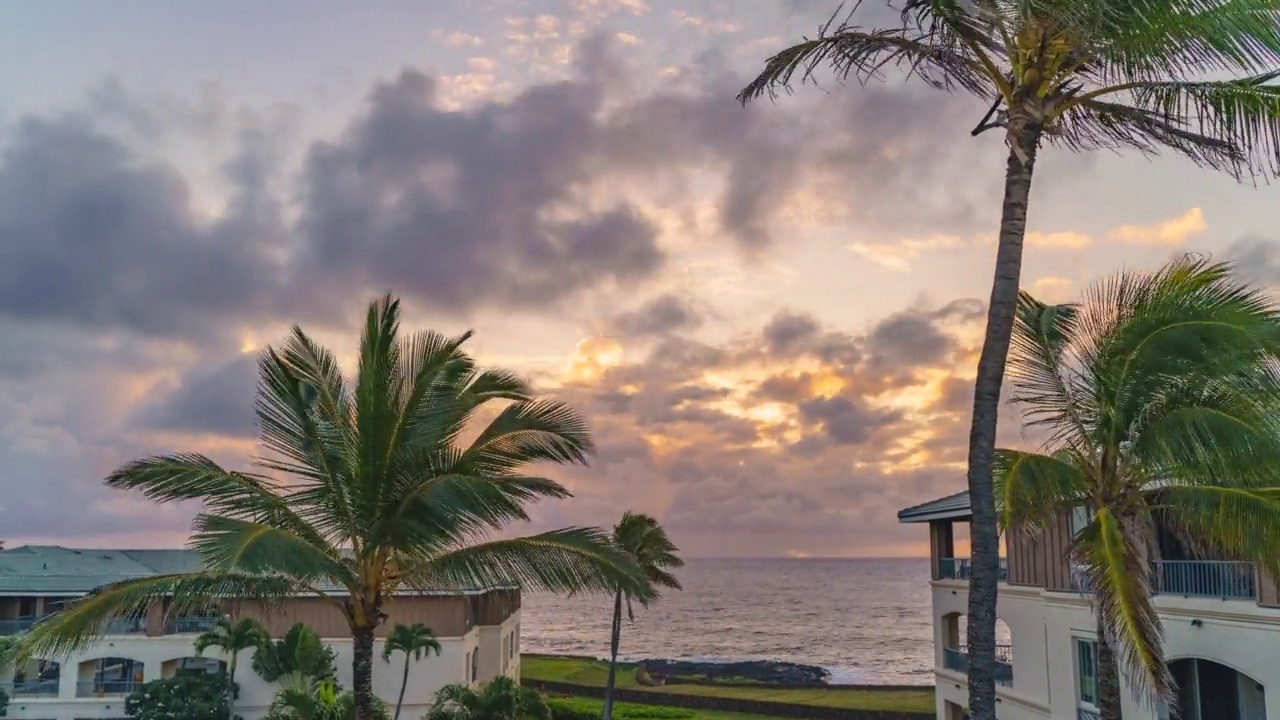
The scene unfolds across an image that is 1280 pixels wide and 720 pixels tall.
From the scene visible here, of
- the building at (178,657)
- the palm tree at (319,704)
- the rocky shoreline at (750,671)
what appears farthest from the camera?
the rocky shoreline at (750,671)

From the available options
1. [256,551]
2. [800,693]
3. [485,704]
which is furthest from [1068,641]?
[800,693]

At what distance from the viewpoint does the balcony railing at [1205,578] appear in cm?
1530

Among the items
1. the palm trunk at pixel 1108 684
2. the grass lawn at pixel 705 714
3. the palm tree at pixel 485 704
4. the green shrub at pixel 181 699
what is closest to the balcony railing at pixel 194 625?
the green shrub at pixel 181 699

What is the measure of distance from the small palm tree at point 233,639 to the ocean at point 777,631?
3390 centimetres

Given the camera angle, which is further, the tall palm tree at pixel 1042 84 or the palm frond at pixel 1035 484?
the palm frond at pixel 1035 484

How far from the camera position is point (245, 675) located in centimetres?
3256

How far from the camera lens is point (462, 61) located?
1875cm

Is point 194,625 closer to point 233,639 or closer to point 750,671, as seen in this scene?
point 233,639

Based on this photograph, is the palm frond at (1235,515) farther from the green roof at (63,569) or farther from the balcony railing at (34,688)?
the balcony railing at (34,688)

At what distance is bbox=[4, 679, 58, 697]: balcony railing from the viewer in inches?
1320

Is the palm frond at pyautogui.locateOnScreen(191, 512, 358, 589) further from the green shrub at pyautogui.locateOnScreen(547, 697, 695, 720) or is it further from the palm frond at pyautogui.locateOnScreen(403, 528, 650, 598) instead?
the green shrub at pyautogui.locateOnScreen(547, 697, 695, 720)

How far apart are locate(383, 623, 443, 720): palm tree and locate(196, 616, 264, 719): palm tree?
3784mm

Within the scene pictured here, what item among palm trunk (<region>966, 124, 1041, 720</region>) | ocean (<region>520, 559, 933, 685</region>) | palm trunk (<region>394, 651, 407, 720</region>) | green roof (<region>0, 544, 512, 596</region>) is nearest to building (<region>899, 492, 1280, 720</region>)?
palm trunk (<region>966, 124, 1041, 720</region>)

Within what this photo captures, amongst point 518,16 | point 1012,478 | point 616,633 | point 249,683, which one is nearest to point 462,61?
point 518,16
